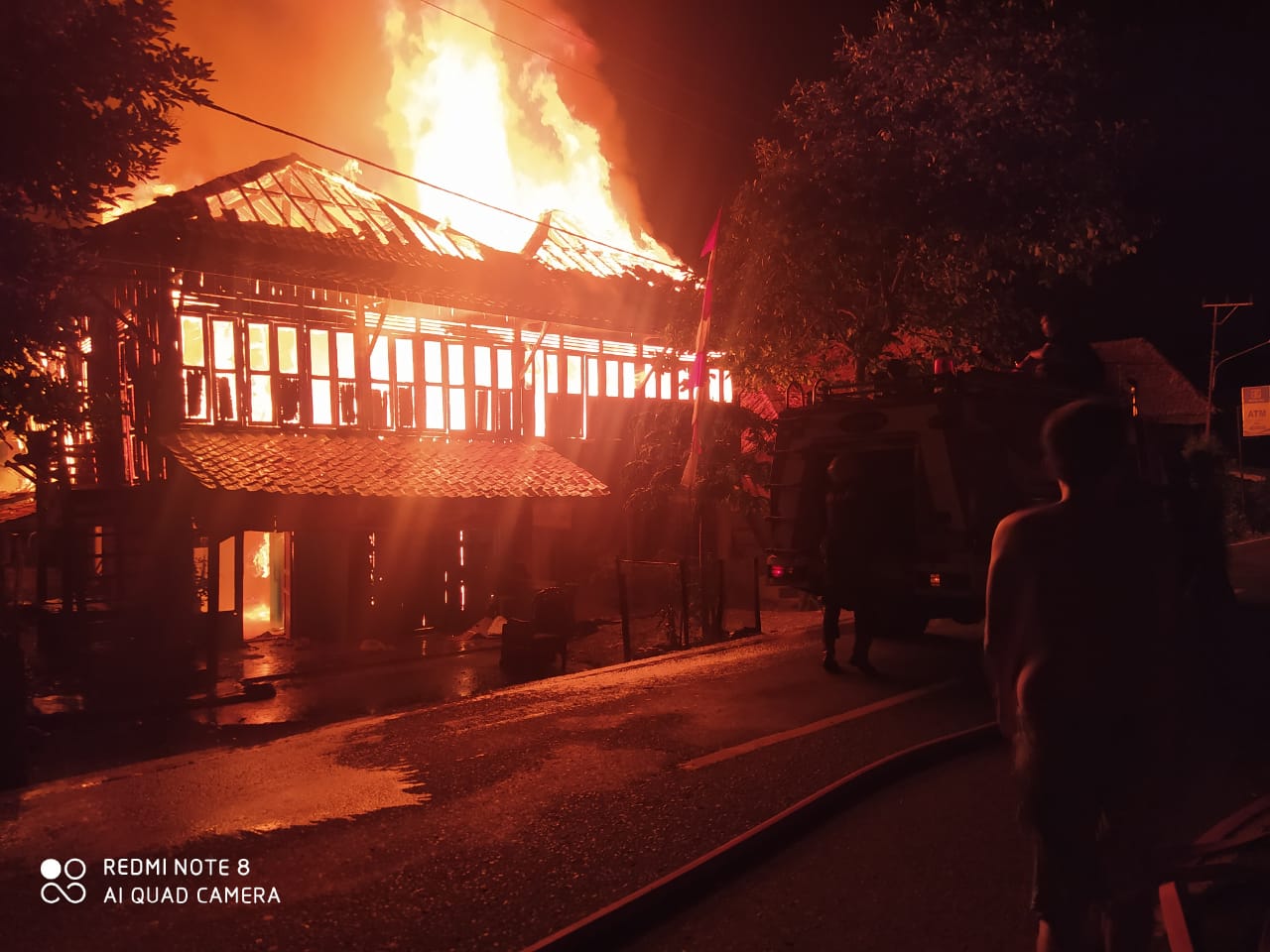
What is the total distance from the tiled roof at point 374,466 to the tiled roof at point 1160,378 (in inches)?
1241

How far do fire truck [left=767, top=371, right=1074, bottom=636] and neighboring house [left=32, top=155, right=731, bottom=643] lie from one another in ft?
24.0

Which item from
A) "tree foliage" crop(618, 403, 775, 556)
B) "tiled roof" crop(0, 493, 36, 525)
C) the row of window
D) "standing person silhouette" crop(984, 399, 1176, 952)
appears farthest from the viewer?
"tiled roof" crop(0, 493, 36, 525)

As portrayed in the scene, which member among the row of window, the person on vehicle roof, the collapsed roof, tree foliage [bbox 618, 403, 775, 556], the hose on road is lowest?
the hose on road

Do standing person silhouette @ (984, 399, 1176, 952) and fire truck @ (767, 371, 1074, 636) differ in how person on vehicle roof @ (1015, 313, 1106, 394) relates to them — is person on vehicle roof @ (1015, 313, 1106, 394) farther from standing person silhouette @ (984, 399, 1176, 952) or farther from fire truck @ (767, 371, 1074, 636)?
standing person silhouette @ (984, 399, 1176, 952)

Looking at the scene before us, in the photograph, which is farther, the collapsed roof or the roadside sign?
the roadside sign

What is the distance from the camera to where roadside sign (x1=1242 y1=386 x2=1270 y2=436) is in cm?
3778

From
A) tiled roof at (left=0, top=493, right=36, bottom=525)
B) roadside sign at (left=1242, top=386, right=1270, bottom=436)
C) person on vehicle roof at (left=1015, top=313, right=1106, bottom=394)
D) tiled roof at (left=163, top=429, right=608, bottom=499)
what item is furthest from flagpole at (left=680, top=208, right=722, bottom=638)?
roadside sign at (left=1242, top=386, right=1270, bottom=436)

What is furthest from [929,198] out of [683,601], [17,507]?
[17,507]

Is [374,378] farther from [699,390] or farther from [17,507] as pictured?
[17,507]

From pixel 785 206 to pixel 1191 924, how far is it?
13.8m

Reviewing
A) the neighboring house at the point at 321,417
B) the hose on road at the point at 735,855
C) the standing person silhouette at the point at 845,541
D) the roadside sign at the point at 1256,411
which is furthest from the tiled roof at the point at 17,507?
the roadside sign at the point at 1256,411

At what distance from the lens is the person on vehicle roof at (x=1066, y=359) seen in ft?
30.6

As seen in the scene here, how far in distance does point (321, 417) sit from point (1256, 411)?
38.7 m

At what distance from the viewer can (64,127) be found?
30.1 feet
